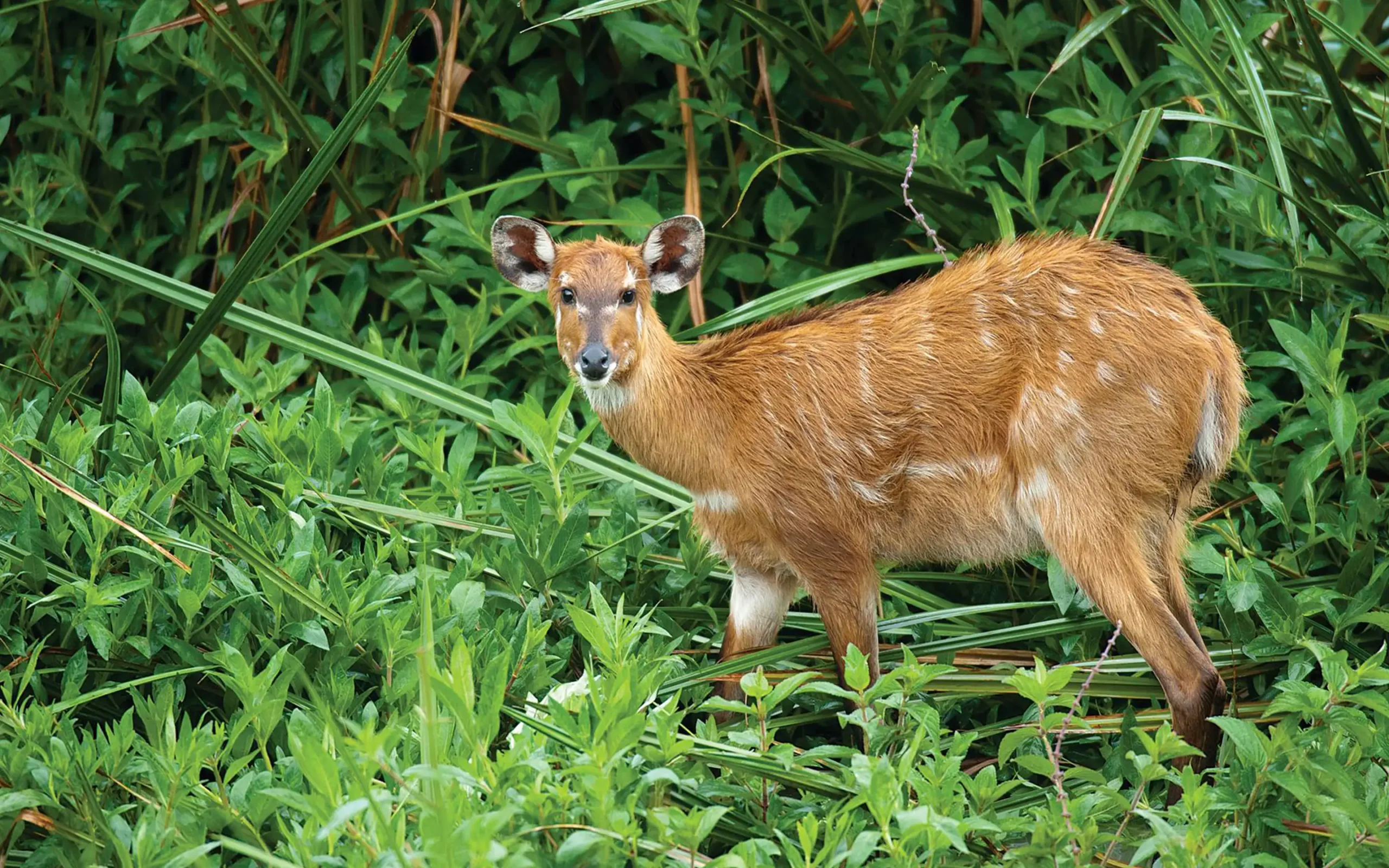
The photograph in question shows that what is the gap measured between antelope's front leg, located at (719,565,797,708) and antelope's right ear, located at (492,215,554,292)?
1.15 m

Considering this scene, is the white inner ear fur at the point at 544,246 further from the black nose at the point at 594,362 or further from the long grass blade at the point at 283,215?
the long grass blade at the point at 283,215

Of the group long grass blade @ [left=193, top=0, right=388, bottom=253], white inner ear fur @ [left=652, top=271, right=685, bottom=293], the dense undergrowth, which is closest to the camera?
the dense undergrowth

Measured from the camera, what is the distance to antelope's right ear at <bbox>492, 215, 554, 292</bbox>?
16.0 feet

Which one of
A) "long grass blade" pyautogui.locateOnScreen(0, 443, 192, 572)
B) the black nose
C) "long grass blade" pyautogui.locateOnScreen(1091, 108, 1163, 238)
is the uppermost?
"long grass blade" pyautogui.locateOnScreen(1091, 108, 1163, 238)

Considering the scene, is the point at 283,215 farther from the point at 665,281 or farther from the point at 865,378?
the point at 865,378

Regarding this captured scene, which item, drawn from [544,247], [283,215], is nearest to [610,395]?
[544,247]

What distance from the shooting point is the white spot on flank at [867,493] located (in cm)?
453

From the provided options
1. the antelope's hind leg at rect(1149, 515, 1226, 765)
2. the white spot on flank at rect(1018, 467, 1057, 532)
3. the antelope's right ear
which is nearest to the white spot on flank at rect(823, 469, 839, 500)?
the white spot on flank at rect(1018, 467, 1057, 532)

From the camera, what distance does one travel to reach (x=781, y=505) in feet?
14.9

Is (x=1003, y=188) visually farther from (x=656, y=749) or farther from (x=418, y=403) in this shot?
(x=656, y=749)

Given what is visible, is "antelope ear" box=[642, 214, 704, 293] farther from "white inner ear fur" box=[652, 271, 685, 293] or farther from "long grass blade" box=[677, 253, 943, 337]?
"long grass blade" box=[677, 253, 943, 337]

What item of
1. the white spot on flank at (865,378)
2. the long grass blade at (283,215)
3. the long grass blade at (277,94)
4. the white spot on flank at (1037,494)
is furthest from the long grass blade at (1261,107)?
the long grass blade at (277,94)

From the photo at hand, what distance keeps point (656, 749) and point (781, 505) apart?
134cm

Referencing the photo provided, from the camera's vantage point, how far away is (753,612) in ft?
15.3
